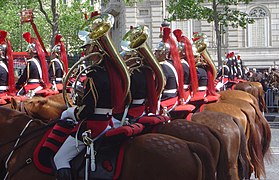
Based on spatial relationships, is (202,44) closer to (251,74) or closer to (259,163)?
(259,163)

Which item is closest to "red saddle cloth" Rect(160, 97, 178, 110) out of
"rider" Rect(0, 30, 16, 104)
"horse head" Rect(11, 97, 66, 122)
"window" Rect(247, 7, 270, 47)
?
"horse head" Rect(11, 97, 66, 122)

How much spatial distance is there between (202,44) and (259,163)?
10.2 ft

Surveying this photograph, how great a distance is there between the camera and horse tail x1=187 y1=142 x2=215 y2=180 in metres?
5.94

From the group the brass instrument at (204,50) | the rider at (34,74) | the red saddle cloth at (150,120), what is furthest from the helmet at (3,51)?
the red saddle cloth at (150,120)

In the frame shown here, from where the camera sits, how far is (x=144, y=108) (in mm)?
7277

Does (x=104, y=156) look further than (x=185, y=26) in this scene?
No

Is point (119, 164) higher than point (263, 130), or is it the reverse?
point (119, 164)

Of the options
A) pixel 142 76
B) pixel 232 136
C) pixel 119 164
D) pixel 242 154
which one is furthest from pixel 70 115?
pixel 242 154

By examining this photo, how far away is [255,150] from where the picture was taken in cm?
979

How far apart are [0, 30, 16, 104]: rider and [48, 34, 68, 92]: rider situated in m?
2.12

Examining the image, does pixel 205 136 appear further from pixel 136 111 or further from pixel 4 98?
pixel 4 98

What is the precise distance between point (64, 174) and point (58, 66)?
923 centimetres

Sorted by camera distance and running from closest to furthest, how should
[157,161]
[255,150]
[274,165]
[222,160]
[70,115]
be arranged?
[157,161]
[70,115]
[222,160]
[255,150]
[274,165]

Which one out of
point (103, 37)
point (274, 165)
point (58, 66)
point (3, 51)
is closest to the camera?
point (103, 37)
